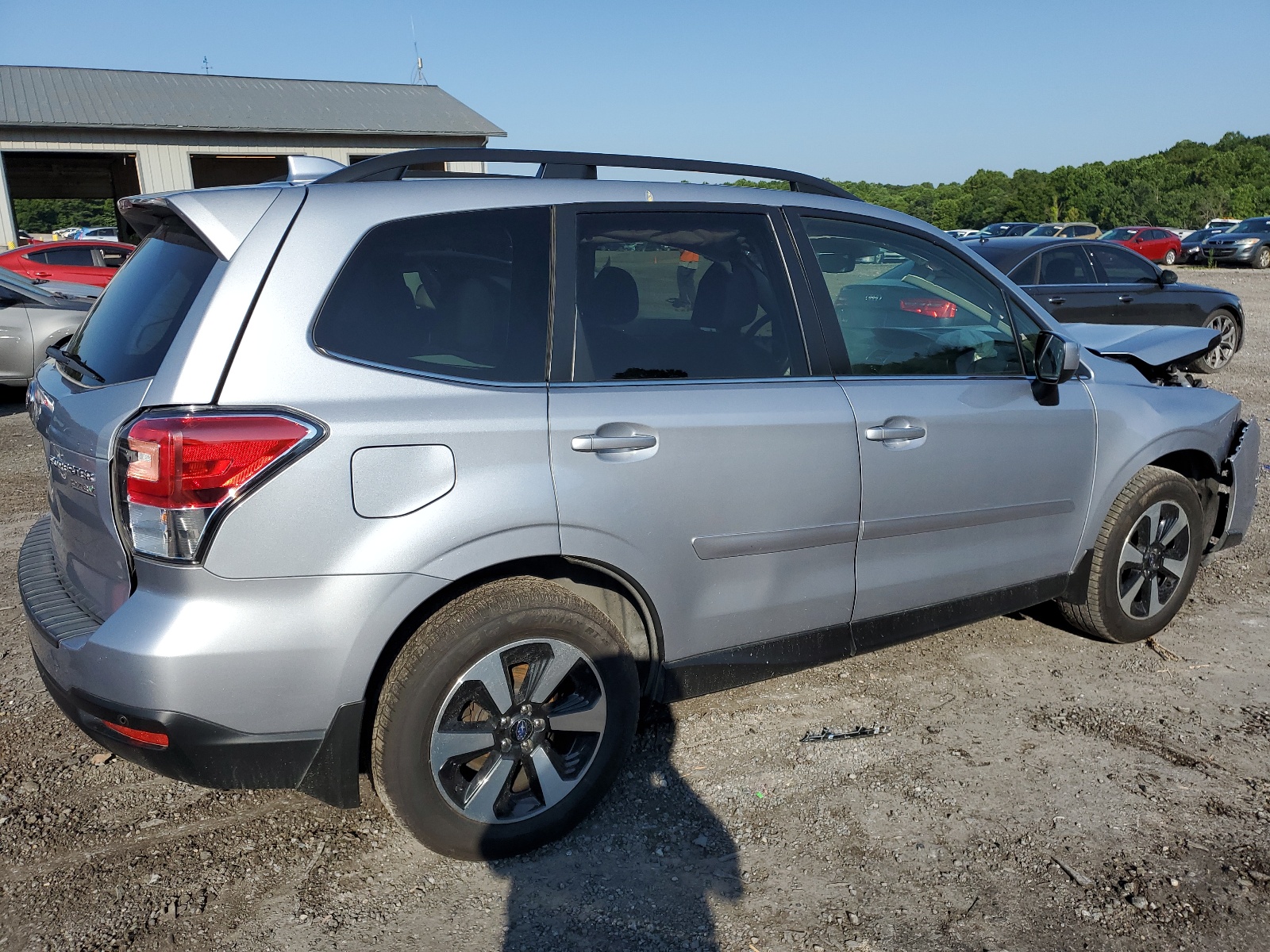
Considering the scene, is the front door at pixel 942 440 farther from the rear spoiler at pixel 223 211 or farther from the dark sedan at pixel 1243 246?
the dark sedan at pixel 1243 246

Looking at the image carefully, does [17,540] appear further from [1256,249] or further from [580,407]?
[1256,249]

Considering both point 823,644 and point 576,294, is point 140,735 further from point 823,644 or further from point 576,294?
point 823,644

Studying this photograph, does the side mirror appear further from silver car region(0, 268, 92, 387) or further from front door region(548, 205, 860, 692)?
silver car region(0, 268, 92, 387)

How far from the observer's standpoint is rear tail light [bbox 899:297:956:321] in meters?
3.55

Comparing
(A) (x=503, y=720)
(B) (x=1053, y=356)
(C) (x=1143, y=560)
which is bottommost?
(C) (x=1143, y=560)

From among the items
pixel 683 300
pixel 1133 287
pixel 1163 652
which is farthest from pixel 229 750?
pixel 1133 287

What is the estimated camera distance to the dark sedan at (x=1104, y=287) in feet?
34.9

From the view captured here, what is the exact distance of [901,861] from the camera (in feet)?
9.21

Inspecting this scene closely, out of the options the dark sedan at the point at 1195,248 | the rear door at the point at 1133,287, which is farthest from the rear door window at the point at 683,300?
the dark sedan at the point at 1195,248

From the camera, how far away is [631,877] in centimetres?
275

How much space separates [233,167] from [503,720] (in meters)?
33.3

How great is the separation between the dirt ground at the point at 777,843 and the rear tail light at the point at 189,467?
103 centimetres

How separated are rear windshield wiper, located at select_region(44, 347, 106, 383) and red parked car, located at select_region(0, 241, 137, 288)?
43.1 feet

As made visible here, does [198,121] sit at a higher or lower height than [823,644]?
higher
